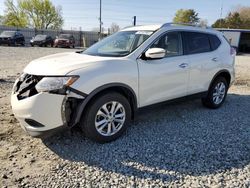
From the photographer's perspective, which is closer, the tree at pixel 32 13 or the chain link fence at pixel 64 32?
the chain link fence at pixel 64 32

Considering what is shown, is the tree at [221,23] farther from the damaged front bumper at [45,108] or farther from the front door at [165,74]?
the damaged front bumper at [45,108]

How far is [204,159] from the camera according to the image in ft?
11.5

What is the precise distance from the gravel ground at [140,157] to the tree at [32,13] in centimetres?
6629

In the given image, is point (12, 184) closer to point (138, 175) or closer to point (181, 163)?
point (138, 175)

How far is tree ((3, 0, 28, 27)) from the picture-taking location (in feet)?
212

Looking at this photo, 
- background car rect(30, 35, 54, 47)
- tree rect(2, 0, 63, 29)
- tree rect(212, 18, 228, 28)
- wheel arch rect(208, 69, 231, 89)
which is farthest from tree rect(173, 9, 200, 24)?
wheel arch rect(208, 69, 231, 89)

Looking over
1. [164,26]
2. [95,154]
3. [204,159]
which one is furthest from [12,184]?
[164,26]

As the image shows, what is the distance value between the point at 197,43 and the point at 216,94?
4.21 feet

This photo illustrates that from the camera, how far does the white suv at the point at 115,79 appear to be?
11.1 ft

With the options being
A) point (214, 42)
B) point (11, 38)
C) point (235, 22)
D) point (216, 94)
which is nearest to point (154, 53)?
point (214, 42)

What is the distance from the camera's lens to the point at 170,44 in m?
4.61

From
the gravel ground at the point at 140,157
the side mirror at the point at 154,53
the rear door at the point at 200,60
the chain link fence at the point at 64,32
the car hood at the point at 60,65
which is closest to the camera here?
the gravel ground at the point at 140,157

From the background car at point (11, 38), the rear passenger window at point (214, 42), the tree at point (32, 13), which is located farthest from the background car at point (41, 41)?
the tree at point (32, 13)

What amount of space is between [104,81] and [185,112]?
2.45 metres
